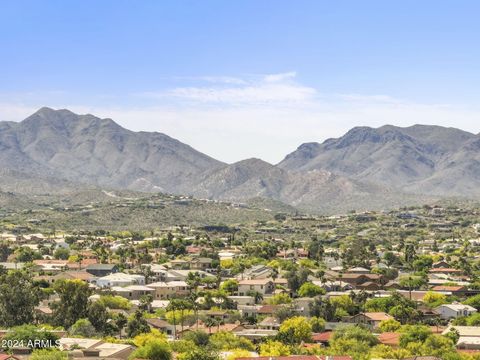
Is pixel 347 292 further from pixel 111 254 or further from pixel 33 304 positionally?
pixel 111 254

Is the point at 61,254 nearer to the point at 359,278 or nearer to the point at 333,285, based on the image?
the point at 359,278

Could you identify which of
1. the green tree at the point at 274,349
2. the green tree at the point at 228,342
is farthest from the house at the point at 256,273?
the green tree at the point at 274,349

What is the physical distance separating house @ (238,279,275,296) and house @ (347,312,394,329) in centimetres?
2491

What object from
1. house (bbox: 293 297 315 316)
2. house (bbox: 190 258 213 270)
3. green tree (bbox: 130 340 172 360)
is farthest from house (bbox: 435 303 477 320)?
house (bbox: 190 258 213 270)

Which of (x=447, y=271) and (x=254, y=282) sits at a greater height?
(x=447, y=271)

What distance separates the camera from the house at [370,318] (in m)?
91.4

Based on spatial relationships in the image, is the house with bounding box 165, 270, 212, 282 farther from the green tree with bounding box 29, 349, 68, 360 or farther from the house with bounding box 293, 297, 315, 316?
the green tree with bounding box 29, 349, 68, 360

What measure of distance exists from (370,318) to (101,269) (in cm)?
5446

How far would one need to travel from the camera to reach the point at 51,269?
5330 inches

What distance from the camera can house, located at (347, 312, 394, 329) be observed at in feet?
300

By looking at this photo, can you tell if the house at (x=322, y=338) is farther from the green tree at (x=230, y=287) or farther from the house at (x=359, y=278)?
the house at (x=359, y=278)

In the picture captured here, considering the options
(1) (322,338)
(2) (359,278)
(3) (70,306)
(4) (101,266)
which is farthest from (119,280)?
(1) (322,338)

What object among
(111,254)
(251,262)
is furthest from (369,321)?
(111,254)

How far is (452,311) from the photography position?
99.2 m
